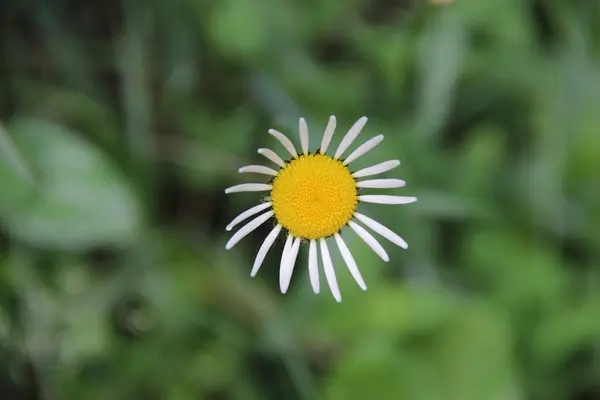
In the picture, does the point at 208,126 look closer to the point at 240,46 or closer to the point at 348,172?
the point at 240,46

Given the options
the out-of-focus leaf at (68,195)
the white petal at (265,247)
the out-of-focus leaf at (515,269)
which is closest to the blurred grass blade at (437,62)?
the out-of-focus leaf at (515,269)

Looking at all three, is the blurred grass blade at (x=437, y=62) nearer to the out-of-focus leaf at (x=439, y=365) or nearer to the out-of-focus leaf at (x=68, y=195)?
the out-of-focus leaf at (x=439, y=365)

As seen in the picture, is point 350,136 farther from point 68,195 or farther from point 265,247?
point 68,195

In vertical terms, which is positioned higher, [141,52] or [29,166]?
[141,52]

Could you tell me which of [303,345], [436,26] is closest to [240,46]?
[436,26]

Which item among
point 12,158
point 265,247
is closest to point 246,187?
point 265,247

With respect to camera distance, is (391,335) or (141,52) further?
(141,52)

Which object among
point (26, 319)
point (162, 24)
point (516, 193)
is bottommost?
point (26, 319)
